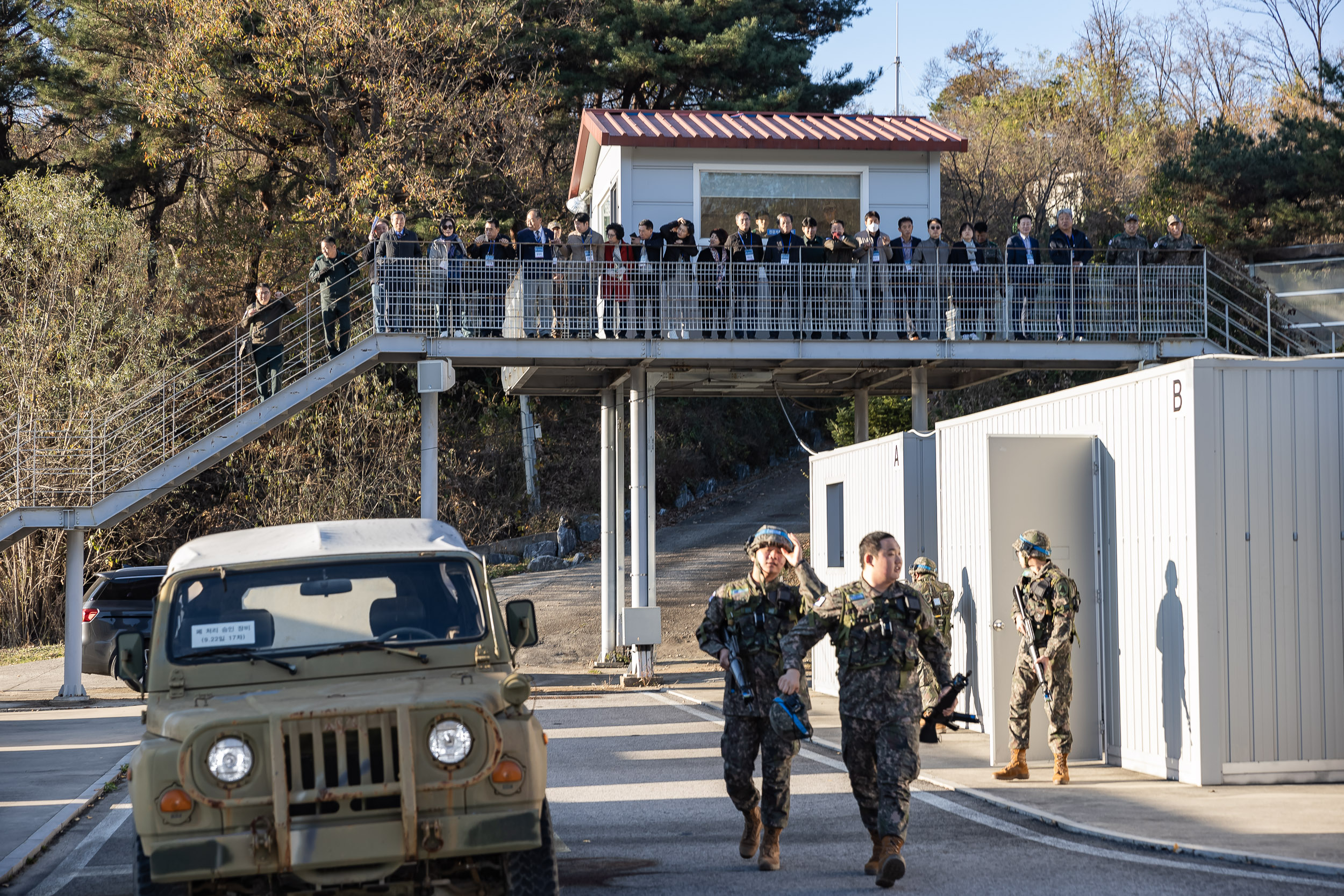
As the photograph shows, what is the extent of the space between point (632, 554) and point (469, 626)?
43.1ft

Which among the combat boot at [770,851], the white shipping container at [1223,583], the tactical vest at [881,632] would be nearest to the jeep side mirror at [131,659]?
the combat boot at [770,851]

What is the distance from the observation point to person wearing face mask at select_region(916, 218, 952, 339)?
765 inches

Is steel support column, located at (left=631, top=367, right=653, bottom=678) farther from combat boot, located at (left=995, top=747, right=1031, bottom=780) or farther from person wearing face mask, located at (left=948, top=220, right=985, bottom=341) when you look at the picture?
combat boot, located at (left=995, top=747, right=1031, bottom=780)

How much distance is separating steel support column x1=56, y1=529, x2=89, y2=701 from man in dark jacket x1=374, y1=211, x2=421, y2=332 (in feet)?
17.4

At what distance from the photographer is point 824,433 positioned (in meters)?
46.3

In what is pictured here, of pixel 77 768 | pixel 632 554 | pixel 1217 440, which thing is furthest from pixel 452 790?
pixel 632 554

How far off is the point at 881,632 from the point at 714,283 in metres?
12.4

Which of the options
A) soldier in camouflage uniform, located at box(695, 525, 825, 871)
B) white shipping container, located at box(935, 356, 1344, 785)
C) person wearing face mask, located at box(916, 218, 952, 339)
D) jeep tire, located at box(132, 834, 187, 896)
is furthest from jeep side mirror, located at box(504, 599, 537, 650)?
person wearing face mask, located at box(916, 218, 952, 339)

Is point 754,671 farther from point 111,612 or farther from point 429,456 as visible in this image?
point 111,612

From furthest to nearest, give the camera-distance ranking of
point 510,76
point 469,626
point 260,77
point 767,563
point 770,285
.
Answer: point 510,76, point 260,77, point 770,285, point 767,563, point 469,626

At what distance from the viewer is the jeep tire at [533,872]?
5898mm

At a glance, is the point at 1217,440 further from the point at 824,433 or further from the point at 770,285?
the point at 824,433

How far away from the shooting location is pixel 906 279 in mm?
19484

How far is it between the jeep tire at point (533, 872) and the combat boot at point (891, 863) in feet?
5.77
